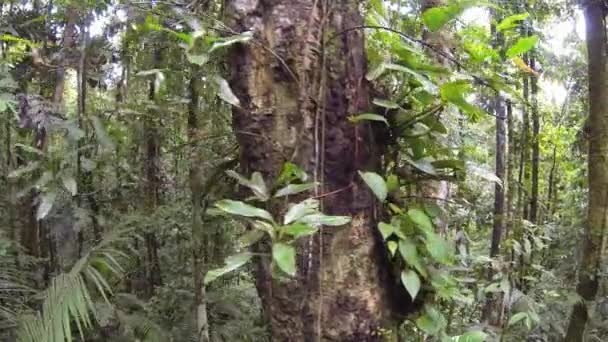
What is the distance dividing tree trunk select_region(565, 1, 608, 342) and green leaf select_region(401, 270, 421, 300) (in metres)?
2.81

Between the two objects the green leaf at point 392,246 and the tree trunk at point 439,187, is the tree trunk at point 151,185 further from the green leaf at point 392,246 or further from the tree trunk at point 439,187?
the green leaf at point 392,246

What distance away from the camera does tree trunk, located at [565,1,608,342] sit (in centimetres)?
343

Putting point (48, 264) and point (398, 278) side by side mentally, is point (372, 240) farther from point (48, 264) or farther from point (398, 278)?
point (48, 264)

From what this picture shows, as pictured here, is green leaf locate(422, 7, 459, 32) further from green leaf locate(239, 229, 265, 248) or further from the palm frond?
the palm frond

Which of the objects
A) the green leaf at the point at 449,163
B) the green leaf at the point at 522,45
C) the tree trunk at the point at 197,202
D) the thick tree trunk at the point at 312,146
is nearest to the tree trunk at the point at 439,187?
the green leaf at the point at 449,163

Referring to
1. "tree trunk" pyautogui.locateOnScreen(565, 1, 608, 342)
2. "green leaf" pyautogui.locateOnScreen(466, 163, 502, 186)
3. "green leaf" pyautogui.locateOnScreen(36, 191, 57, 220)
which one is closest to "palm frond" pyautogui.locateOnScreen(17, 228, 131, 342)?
"green leaf" pyautogui.locateOnScreen(36, 191, 57, 220)

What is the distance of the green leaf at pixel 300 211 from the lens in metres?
0.97

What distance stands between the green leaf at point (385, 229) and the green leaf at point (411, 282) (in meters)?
0.12

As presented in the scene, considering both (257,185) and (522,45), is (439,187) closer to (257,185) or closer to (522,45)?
(522,45)

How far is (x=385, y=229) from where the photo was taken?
3.78 feet

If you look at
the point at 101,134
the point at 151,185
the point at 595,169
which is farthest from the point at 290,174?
the point at 595,169

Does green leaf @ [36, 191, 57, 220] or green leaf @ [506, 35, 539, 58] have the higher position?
green leaf @ [506, 35, 539, 58]

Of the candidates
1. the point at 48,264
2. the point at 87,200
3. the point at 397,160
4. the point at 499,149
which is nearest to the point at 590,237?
the point at 499,149

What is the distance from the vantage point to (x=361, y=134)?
1186 millimetres
